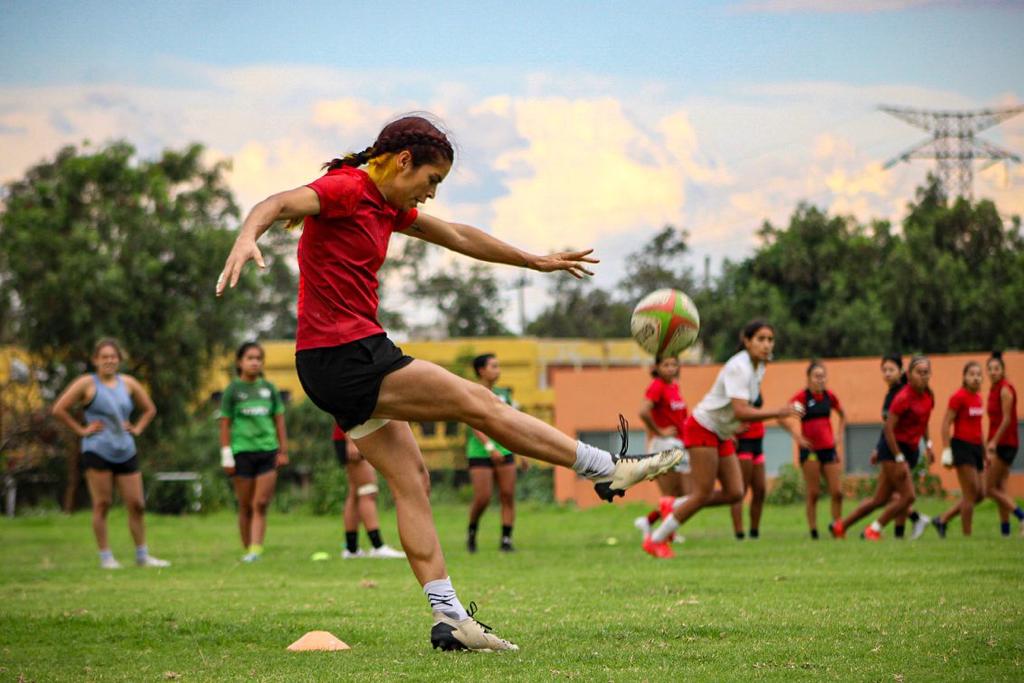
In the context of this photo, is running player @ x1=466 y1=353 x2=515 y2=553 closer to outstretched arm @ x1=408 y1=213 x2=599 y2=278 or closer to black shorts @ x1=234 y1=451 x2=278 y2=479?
black shorts @ x1=234 y1=451 x2=278 y2=479

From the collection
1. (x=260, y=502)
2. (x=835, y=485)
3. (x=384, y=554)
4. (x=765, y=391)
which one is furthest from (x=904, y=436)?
(x=765, y=391)

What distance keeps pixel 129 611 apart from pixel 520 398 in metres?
46.2

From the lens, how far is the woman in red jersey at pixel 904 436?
14.7 m

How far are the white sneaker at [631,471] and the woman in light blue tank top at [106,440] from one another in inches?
324

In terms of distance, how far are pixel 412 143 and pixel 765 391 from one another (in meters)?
26.0

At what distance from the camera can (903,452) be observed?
49.2 feet

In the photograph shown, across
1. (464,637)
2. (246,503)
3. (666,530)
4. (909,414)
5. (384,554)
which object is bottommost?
(384,554)

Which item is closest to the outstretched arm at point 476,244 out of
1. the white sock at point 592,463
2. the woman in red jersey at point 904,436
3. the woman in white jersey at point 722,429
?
the white sock at point 592,463

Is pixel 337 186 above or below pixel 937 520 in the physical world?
above

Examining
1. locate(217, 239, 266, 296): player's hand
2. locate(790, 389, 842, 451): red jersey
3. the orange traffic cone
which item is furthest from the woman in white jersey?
locate(217, 239, 266, 296): player's hand

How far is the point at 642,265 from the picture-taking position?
63.4 meters

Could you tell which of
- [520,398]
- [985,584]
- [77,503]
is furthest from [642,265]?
[985,584]

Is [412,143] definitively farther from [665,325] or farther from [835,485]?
[835,485]

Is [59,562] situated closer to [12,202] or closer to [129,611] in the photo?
[129,611]
